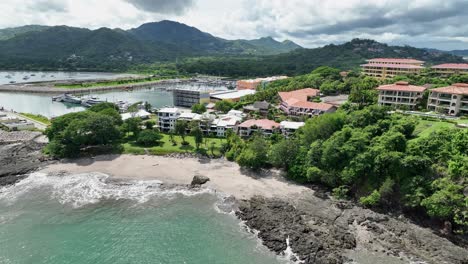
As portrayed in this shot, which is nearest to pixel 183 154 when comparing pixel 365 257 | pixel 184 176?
pixel 184 176

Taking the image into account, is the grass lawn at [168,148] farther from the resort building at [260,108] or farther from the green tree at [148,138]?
the resort building at [260,108]

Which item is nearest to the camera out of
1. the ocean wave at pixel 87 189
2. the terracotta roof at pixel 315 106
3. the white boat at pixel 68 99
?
the ocean wave at pixel 87 189

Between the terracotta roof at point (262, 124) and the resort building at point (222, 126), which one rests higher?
the terracotta roof at point (262, 124)

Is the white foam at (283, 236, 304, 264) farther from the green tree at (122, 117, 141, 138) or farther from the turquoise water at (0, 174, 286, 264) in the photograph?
the green tree at (122, 117, 141, 138)

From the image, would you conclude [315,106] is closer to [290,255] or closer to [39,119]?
[290,255]

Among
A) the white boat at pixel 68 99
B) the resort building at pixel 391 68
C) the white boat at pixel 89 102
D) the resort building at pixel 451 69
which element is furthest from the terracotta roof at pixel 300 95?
the white boat at pixel 68 99

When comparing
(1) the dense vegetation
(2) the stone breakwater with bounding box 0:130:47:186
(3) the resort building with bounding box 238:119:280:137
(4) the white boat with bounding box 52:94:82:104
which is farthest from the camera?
(4) the white boat with bounding box 52:94:82:104

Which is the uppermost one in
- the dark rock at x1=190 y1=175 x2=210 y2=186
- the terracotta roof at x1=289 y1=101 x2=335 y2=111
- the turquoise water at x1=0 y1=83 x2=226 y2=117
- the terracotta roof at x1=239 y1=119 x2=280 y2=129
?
the terracotta roof at x1=289 y1=101 x2=335 y2=111

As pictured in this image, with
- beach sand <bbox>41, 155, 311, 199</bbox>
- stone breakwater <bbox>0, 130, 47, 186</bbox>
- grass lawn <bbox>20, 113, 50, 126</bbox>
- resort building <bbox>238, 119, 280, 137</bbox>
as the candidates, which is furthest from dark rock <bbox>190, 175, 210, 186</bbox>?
grass lawn <bbox>20, 113, 50, 126</bbox>
